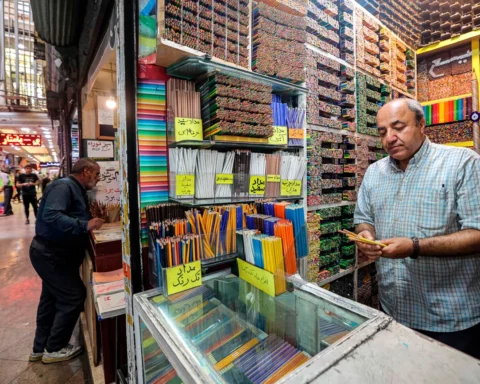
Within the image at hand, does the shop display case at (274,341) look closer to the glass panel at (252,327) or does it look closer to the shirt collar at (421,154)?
the glass panel at (252,327)

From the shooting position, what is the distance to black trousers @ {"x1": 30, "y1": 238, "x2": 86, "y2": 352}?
2.54 meters

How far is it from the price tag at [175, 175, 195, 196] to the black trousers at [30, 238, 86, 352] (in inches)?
70.0

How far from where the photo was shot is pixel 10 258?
5320 millimetres

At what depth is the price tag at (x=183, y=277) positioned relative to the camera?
4.16ft

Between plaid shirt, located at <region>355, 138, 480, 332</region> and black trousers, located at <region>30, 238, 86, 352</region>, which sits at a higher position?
plaid shirt, located at <region>355, 138, 480, 332</region>

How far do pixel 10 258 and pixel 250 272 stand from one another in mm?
5925

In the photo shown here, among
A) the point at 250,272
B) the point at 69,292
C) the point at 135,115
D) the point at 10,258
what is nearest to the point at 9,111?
the point at 10,258

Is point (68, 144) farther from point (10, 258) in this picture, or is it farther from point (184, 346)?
point (184, 346)

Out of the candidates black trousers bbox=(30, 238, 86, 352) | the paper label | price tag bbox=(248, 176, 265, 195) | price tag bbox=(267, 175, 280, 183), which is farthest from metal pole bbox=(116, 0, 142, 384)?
black trousers bbox=(30, 238, 86, 352)

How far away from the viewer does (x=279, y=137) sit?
74.9 inches

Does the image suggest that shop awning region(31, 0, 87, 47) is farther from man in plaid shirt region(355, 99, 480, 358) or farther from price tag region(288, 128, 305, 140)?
man in plaid shirt region(355, 99, 480, 358)

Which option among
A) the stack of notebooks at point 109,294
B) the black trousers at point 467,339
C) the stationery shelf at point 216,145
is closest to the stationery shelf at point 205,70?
the stationery shelf at point 216,145

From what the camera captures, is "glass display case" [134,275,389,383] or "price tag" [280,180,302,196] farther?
"price tag" [280,180,302,196]

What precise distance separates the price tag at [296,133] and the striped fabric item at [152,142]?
2.88 ft
